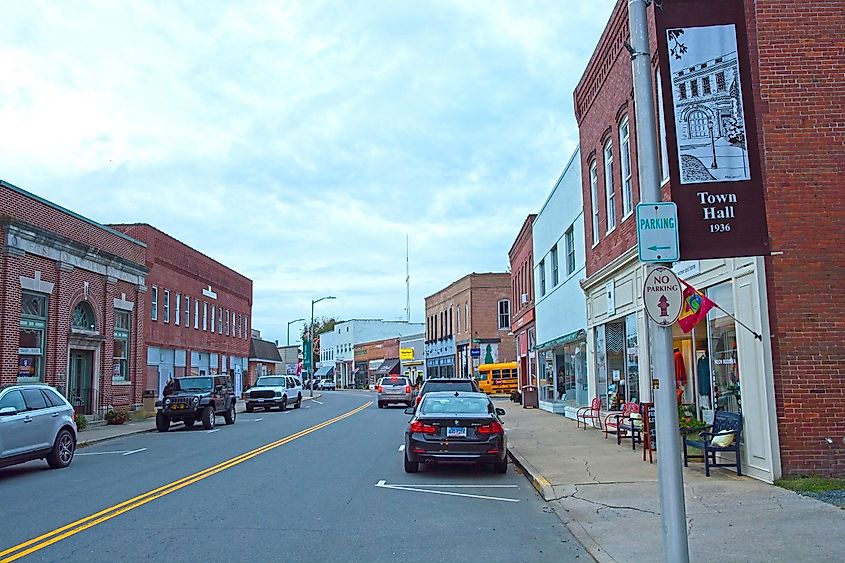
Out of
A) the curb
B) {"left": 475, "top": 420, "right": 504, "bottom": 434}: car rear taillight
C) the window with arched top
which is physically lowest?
the curb

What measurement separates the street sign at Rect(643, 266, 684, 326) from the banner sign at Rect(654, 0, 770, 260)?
415mm

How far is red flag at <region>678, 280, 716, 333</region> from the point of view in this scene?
12.4 metres

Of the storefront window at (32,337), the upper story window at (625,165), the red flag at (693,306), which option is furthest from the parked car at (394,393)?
the red flag at (693,306)

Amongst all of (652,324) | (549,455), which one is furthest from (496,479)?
(652,324)

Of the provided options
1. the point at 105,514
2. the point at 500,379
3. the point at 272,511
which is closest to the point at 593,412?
the point at 272,511

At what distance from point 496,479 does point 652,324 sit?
764 cm

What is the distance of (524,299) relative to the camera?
133ft

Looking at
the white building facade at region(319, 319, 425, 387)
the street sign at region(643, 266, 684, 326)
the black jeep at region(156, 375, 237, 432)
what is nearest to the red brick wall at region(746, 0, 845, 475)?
the street sign at region(643, 266, 684, 326)

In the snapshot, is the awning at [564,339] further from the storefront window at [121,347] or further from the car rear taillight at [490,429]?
the storefront window at [121,347]

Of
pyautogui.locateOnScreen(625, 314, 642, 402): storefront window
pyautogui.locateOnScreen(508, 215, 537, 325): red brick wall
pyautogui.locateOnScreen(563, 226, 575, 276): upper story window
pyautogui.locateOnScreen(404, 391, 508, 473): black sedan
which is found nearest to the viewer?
pyautogui.locateOnScreen(404, 391, 508, 473): black sedan

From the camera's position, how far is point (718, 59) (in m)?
7.27

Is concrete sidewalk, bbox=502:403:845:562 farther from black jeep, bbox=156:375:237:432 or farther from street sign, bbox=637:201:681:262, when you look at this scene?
black jeep, bbox=156:375:237:432

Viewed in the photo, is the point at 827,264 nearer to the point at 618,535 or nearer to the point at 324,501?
the point at 618,535

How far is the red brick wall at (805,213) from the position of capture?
11.2 m
